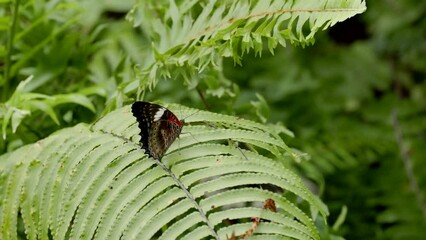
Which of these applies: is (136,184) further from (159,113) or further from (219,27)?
(219,27)

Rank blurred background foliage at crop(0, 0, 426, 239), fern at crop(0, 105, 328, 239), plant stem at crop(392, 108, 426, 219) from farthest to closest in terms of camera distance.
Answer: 1. plant stem at crop(392, 108, 426, 219)
2. blurred background foliage at crop(0, 0, 426, 239)
3. fern at crop(0, 105, 328, 239)

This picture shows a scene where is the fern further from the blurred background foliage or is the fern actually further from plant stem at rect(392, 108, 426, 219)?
plant stem at rect(392, 108, 426, 219)

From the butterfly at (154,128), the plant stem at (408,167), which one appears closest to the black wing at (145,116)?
the butterfly at (154,128)

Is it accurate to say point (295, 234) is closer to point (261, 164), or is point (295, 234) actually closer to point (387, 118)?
point (261, 164)

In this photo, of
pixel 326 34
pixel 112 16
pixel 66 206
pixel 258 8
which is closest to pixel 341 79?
pixel 326 34

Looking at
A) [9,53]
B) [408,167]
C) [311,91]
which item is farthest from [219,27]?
[311,91]

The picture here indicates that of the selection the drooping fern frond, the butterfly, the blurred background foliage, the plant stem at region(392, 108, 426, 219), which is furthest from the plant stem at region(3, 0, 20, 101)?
the plant stem at region(392, 108, 426, 219)
